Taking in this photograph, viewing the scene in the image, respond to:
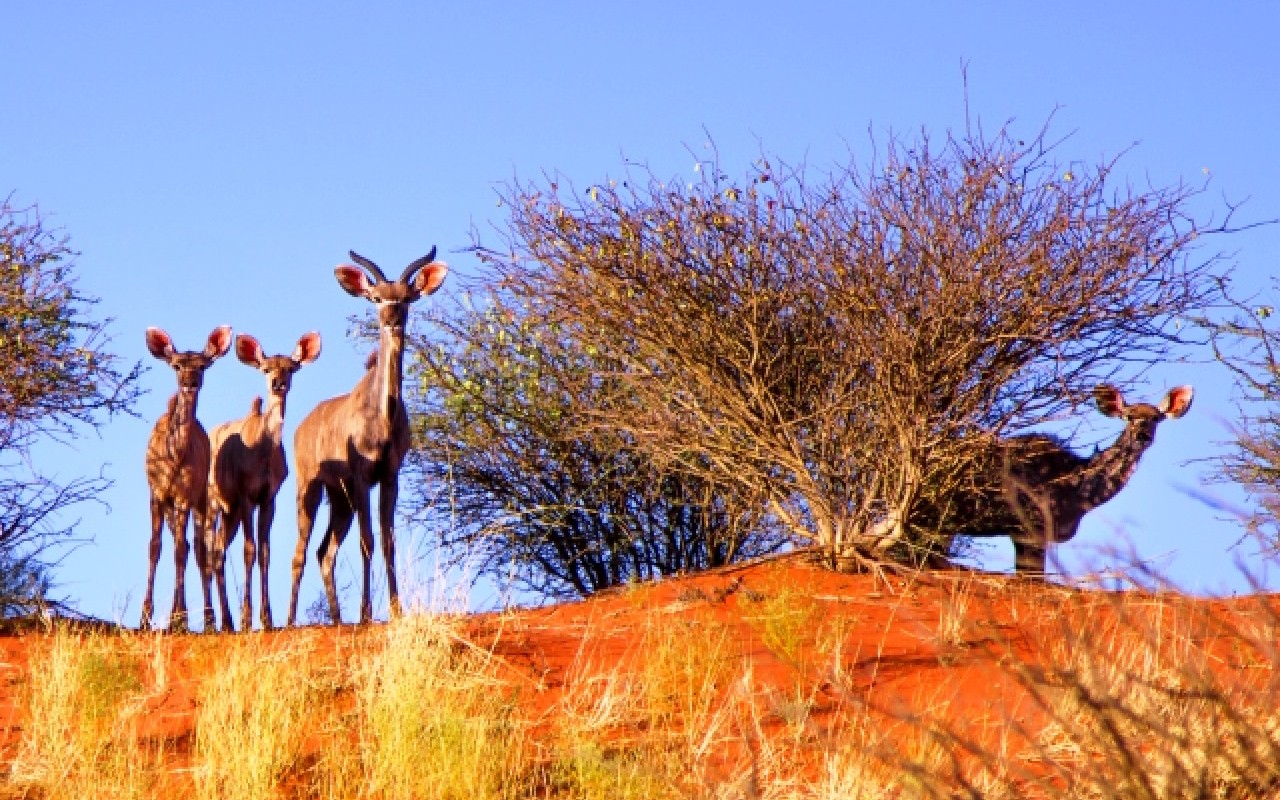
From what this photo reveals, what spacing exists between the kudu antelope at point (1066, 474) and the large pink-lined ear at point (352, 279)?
16.8 feet

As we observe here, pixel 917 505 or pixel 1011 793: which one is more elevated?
pixel 917 505

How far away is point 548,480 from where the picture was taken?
62.1 feet

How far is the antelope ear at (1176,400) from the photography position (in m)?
17.5

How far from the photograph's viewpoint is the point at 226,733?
27.6ft

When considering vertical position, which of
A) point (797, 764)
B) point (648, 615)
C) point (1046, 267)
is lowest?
point (797, 764)

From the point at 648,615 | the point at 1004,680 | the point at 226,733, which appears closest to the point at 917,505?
the point at 648,615

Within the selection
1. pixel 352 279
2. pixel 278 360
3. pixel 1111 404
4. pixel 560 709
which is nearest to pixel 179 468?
pixel 278 360

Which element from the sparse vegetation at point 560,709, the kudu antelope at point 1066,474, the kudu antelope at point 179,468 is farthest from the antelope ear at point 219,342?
the kudu antelope at point 1066,474

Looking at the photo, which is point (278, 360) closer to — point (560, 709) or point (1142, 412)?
point (560, 709)

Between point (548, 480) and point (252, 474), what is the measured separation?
14.9ft

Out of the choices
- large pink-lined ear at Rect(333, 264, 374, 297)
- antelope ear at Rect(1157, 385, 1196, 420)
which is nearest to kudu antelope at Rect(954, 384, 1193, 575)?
antelope ear at Rect(1157, 385, 1196, 420)

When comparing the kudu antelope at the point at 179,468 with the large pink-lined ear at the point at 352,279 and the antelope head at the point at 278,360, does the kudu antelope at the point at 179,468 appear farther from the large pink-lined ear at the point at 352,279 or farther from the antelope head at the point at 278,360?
the large pink-lined ear at the point at 352,279

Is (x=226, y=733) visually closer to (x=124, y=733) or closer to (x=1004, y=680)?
(x=124, y=733)

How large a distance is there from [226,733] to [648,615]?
10.7 ft
